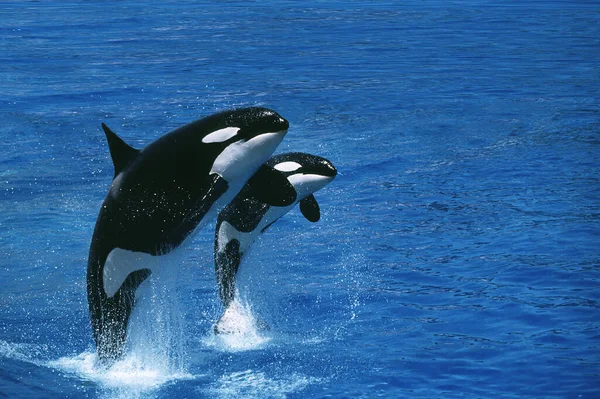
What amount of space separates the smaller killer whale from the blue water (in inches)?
11.1

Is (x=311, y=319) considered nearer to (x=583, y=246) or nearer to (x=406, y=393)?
(x=406, y=393)

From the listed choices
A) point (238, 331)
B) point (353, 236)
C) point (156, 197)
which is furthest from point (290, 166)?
point (353, 236)

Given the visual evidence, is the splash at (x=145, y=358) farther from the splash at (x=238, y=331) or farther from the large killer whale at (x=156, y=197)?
the splash at (x=238, y=331)

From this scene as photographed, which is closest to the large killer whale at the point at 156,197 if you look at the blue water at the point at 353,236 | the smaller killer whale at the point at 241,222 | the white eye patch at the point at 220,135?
the white eye patch at the point at 220,135

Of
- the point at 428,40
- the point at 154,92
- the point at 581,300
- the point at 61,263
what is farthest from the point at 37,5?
the point at 581,300

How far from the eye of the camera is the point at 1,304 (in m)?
8.86

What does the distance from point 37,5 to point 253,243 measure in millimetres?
36121

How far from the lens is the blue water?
7.36m

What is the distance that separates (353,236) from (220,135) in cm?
408

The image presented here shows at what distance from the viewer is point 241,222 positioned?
27.0 feet

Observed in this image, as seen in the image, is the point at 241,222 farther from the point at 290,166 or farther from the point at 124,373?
the point at 124,373

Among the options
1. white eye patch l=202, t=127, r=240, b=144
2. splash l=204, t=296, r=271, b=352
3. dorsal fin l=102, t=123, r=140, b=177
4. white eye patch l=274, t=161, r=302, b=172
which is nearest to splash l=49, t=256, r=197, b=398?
splash l=204, t=296, r=271, b=352

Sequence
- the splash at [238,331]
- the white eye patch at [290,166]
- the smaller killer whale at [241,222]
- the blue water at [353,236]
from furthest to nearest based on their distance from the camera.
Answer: the white eye patch at [290,166] → the smaller killer whale at [241,222] → the splash at [238,331] → the blue water at [353,236]

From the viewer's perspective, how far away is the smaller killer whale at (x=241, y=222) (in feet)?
26.8
